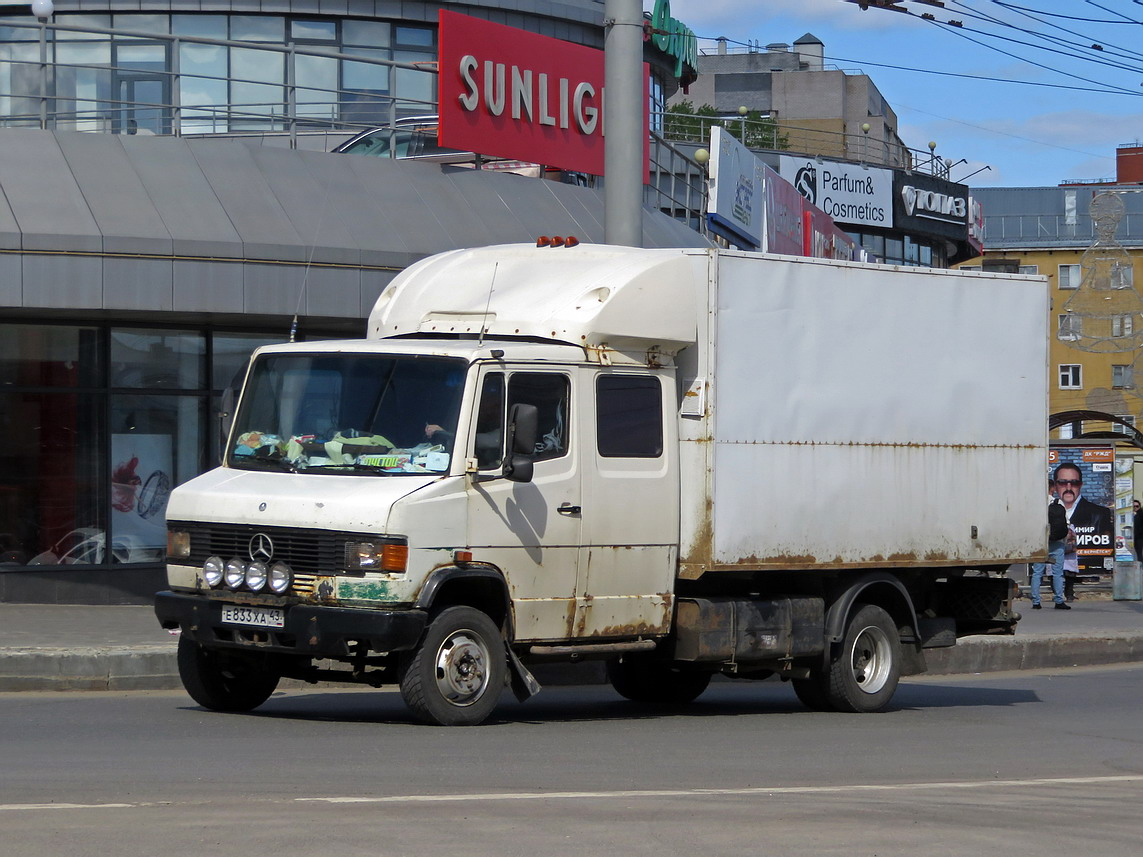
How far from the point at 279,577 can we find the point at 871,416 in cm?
425

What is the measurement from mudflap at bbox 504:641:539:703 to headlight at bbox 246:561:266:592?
144cm

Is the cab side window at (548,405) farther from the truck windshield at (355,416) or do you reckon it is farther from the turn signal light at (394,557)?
the turn signal light at (394,557)

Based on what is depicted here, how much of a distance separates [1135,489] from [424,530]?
75.3ft

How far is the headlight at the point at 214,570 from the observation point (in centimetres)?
963

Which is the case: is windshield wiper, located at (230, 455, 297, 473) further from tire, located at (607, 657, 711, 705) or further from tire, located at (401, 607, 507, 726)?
tire, located at (607, 657, 711, 705)

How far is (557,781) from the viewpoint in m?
7.79

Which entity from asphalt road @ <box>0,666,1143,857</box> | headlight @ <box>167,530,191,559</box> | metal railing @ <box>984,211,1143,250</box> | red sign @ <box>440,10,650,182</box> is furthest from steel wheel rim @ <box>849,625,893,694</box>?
metal railing @ <box>984,211,1143,250</box>

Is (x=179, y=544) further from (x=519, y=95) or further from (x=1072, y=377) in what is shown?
(x=1072, y=377)

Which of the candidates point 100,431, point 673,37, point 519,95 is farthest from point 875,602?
point 673,37

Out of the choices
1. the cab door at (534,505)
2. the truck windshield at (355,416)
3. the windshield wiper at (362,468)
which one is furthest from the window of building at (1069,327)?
the windshield wiper at (362,468)

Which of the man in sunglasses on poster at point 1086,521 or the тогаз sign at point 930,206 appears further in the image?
the тогаз sign at point 930,206

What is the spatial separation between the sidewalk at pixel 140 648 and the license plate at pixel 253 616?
9.57 ft

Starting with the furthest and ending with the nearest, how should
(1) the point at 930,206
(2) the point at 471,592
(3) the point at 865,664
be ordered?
1. (1) the point at 930,206
2. (3) the point at 865,664
3. (2) the point at 471,592

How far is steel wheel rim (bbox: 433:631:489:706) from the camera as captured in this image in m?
9.52
